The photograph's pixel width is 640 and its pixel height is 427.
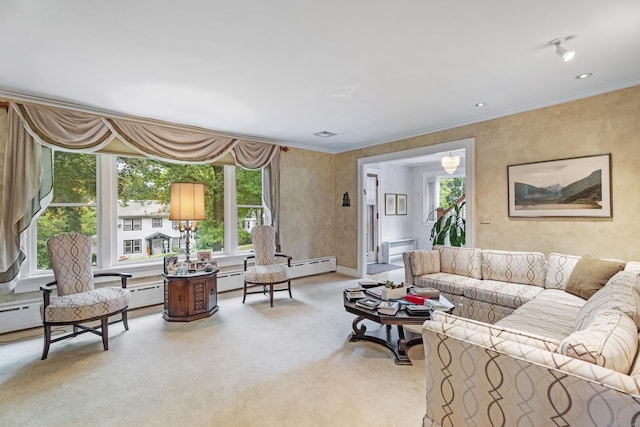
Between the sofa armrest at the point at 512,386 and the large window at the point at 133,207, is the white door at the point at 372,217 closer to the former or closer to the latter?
the large window at the point at 133,207

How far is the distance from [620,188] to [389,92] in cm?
258

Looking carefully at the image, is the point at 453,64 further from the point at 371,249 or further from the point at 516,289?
the point at 371,249

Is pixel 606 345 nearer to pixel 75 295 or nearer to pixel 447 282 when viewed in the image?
pixel 447 282

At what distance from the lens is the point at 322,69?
2684mm

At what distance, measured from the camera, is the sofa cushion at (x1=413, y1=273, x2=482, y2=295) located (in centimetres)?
343

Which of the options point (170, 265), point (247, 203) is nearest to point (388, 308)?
point (170, 265)

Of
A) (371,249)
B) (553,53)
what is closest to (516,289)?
(553,53)

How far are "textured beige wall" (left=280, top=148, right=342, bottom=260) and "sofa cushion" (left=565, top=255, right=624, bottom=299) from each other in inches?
155

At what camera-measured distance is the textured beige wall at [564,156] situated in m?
3.01

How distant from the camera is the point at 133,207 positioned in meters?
4.09

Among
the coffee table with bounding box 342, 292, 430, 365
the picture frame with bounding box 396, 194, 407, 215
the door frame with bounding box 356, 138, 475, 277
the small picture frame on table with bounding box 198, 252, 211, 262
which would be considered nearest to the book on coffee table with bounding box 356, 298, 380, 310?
the coffee table with bounding box 342, 292, 430, 365

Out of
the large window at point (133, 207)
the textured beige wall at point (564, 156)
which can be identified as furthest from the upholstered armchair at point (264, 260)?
the textured beige wall at point (564, 156)

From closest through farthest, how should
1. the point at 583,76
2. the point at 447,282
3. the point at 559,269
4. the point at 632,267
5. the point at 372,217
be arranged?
the point at 632,267 → the point at 583,76 → the point at 559,269 → the point at 447,282 → the point at 372,217

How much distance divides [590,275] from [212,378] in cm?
343
